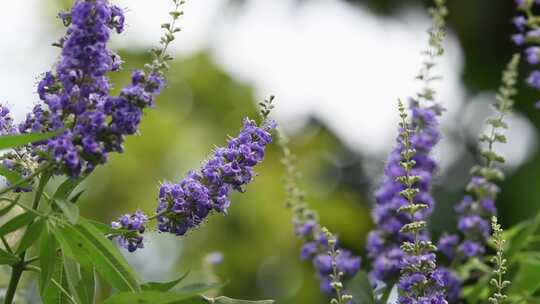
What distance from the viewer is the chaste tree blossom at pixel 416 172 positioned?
12.5 feet

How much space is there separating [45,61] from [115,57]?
48.2 ft

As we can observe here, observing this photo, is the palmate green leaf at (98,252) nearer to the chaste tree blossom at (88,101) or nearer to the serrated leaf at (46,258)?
the serrated leaf at (46,258)

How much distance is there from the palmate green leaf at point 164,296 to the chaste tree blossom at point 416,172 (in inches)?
55.7

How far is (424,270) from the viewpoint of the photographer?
2676mm

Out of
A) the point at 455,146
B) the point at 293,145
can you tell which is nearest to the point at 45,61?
the point at 293,145

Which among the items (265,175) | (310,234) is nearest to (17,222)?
(310,234)

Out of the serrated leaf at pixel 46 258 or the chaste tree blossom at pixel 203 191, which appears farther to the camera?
the chaste tree blossom at pixel 203 191

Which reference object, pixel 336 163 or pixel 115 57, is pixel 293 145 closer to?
pixel 336 163

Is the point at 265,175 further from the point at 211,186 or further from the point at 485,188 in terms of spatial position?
the point at 211,186

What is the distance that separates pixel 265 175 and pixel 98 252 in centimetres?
1432

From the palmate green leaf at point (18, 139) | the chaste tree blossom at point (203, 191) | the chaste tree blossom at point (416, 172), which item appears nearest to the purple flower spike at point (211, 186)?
the chaste tree blossom at point (203, 191)

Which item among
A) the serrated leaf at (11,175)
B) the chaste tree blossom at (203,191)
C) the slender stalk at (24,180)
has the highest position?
the chaste tree blossom at (203,191)

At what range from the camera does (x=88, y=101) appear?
254 centimetres

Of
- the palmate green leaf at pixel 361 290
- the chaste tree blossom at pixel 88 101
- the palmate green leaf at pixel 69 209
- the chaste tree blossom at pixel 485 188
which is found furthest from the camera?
the chaste tree blossom at pixel 485 188
